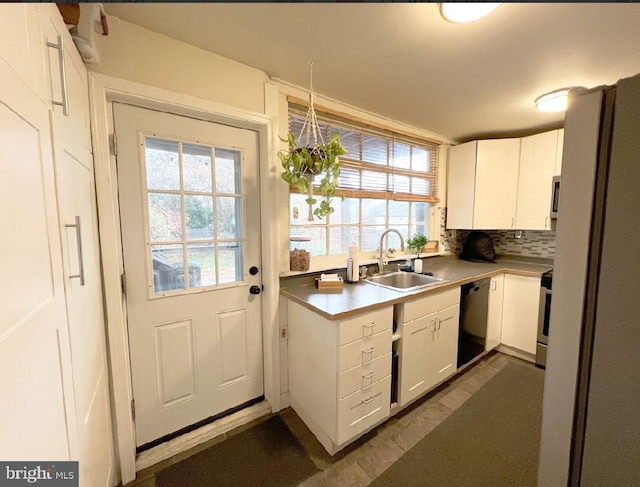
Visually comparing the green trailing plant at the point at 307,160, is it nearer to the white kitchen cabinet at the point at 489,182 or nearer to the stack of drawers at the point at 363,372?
the stack of drawers at the point at 363,372

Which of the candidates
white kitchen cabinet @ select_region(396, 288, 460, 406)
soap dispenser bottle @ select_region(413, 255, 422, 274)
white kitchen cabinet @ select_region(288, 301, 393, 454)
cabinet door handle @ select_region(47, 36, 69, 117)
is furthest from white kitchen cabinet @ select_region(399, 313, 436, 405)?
cabinet door handle @ select_region(47, 36, 69, 117)

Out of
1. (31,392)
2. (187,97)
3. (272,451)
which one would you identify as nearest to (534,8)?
(187,97)

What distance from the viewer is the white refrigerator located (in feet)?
2.03

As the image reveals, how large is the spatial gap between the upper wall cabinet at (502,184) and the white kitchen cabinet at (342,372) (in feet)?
6.17

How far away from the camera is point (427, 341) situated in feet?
6.30

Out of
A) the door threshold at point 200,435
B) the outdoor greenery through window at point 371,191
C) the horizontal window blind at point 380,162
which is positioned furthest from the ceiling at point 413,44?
the door threshold at point 200,435

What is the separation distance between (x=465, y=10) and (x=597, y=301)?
120 cm

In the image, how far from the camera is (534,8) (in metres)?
1.15

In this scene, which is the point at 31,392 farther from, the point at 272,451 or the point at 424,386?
the point at 424,386

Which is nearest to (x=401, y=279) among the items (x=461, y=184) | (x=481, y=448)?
(x=481, y=448)

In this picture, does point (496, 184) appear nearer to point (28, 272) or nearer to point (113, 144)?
point (113, 144)

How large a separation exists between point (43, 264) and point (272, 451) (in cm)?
152

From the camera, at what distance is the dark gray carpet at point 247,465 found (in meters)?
1.40

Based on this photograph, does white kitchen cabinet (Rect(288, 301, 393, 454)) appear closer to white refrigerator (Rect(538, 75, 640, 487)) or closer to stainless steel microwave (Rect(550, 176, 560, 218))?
white refrigerator (Rect(538, 75, 640, 487))
